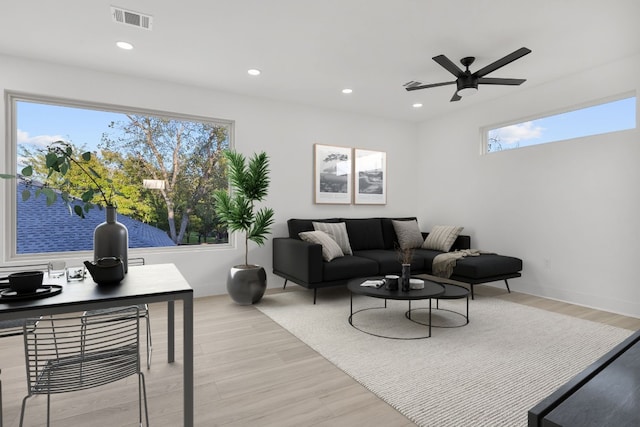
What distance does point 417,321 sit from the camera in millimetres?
3355

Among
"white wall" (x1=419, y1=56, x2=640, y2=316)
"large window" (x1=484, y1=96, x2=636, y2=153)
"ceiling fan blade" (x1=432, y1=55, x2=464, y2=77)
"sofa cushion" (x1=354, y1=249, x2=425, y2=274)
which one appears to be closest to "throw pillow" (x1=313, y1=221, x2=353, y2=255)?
"sofa cushion" (x1=354, y1=249, x2=425, y2=274)

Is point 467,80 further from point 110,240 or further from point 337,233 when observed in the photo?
point 110,240

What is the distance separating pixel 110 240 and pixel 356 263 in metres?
2.78

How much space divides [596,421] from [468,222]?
5.04 metres

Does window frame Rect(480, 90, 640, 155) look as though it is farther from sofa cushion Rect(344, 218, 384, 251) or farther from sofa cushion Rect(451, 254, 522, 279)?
sofa cushion Rect(344, 218, 384, 251)

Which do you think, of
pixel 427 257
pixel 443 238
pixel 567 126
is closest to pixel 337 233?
pixel 427 257

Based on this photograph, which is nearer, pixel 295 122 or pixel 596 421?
pixel 596 421

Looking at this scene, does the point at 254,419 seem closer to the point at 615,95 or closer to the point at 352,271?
the point at 352,271

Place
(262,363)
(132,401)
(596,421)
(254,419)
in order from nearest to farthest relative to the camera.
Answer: (596,421)
(254,419)
(132,401)
(262,363)

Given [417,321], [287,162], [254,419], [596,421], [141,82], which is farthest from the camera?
[287,162]

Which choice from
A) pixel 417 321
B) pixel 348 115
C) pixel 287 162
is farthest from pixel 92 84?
pixel 417 321

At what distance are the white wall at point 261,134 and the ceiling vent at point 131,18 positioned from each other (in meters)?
1.33

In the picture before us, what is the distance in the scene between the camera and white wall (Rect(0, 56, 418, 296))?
12.0 ft

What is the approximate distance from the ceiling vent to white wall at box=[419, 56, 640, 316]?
429cm
